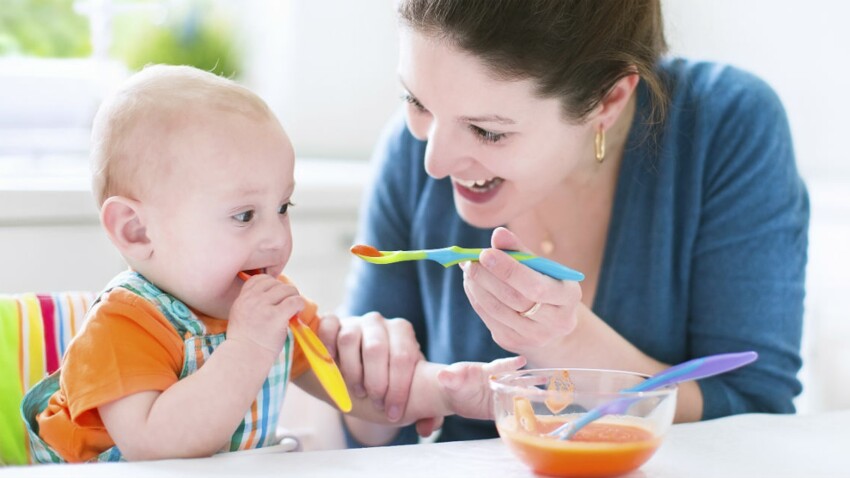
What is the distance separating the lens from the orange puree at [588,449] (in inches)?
35.6

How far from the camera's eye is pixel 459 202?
1.42 meters

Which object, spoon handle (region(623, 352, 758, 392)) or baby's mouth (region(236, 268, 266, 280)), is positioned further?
baby's mouth (region(236, 268, 266, 280))

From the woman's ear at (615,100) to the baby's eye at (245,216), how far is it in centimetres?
54

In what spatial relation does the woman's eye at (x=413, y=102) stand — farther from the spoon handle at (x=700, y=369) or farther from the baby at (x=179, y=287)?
the spoon handle at (x=700, y=369)

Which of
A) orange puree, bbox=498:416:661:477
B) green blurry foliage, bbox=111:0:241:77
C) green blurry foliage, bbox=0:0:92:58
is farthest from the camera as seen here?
green blurry foliage, bbox=111:0:241:77

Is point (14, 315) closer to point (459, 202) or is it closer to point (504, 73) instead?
point (459, 202)

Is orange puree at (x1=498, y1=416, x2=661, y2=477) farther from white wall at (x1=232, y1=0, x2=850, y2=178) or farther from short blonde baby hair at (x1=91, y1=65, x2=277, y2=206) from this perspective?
white wall at (x1=232, y1=0, x2=850, y2=178)

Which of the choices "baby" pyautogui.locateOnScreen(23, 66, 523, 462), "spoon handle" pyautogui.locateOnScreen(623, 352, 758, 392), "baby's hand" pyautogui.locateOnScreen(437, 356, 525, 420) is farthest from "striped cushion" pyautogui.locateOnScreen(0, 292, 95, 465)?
"spoon handle" pyautogui.locateOnScreen(623, 352, 758, 392)

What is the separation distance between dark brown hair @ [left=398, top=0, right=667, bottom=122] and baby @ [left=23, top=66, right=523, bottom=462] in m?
0.27

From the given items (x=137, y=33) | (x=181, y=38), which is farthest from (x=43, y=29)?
(x=181, y=38)

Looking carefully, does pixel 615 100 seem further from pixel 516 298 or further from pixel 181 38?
pixel 181 38

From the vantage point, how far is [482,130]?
4.33 feet

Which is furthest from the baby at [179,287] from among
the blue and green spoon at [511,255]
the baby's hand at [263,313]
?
the blue and green spoon at [511,255]

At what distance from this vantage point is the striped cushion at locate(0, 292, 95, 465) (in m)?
1.25
